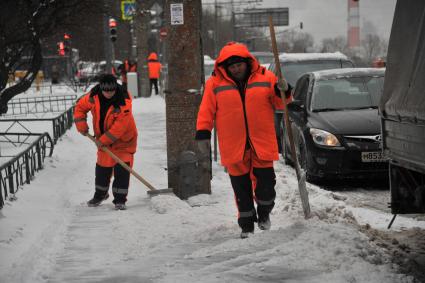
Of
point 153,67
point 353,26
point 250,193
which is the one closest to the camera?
point 250,193

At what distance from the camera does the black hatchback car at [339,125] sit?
9.43 metres

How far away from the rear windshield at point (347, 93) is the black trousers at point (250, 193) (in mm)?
3913

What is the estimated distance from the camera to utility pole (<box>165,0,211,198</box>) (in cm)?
851

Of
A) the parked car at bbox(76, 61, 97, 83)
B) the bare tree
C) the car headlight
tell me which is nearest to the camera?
the car headlight

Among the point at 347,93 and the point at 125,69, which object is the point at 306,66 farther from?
the point at 125,69

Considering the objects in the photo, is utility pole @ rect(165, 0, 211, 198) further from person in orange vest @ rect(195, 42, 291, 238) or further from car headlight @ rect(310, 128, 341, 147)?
person in orange vest @ rect(195, 42, 291, 238)

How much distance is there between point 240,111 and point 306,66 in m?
9.20

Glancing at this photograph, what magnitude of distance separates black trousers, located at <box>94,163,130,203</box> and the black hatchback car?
2.07m

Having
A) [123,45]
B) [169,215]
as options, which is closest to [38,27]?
[169,215]

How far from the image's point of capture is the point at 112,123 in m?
8.65

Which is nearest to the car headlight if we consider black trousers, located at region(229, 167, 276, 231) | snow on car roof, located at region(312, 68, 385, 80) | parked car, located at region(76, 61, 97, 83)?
snow on car roof, located at region(312, 68, 385, 80)

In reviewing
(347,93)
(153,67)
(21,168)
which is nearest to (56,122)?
(21,168)

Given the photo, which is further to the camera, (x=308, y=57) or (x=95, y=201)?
(x=308, y=57)

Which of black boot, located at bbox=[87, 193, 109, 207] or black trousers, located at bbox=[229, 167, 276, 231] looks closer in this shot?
black trousers, located at bbox=[229, 167, 276, 231]
